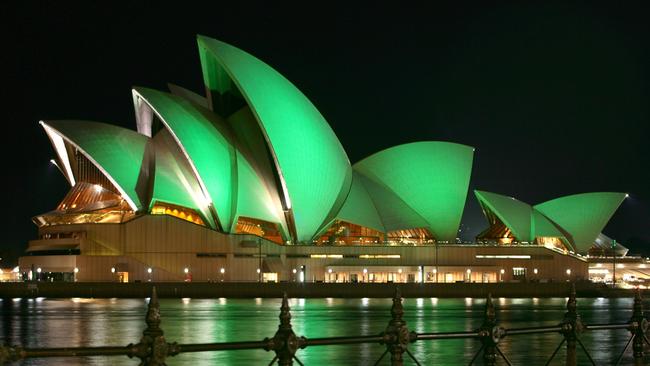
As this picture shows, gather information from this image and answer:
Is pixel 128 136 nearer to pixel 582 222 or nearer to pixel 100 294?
pixel 100 294

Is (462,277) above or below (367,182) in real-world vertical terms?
below

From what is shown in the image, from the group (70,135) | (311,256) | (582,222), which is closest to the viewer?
(70,135)

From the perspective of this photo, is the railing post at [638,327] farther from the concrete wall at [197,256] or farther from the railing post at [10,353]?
the concrete wall at [197,256]

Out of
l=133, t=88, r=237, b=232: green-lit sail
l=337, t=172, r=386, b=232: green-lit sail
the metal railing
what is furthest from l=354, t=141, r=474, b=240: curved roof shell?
the metal railing

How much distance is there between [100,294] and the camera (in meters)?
61.7

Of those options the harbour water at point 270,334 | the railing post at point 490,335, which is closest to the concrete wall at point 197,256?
the harbour water at point 270,334

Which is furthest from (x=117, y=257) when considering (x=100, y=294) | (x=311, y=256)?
(x=311, y=256)

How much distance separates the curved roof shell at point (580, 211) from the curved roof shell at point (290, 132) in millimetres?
21090

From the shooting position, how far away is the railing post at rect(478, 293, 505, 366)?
324 inches

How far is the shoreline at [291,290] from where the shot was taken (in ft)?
202

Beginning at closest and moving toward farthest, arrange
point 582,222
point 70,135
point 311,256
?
point 70,135 → point 311,256 → point 582,222

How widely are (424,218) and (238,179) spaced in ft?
53.1

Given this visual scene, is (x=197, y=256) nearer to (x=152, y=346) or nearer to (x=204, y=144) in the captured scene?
(x=204, y=144)

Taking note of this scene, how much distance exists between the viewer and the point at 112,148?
205 feet
